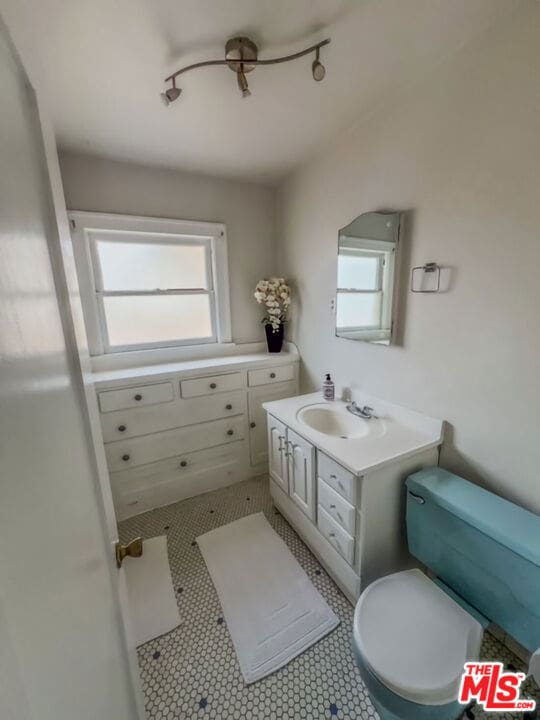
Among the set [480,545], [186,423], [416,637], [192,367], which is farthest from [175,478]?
[480,545]

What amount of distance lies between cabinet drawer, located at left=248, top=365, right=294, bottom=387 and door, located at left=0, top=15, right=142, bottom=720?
1720 millimetres

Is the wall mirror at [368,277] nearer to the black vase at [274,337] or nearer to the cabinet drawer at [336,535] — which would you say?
the black vase at [274,337]

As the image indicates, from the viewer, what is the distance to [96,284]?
2127 millimetres

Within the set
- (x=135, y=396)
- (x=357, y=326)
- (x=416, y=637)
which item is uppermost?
(x=357, y=326)

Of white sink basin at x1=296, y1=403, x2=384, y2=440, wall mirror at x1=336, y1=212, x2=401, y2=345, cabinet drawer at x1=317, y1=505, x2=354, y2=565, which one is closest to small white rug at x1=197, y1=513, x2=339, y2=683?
cabinet drawer at x1=317, y1=505, x2=354, y2=565

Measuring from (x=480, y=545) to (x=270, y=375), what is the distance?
5.40 ft

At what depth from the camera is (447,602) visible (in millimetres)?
1119

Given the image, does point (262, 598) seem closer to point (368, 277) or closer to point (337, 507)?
point (337, 507)

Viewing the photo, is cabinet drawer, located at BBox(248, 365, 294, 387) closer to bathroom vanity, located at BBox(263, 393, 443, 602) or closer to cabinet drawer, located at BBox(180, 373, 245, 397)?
cabinet drawer, located at BBox(180, 373, 245, 397)

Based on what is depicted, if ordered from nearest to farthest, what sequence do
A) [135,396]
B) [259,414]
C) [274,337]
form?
[135,396]
[259,414]
[274,337]

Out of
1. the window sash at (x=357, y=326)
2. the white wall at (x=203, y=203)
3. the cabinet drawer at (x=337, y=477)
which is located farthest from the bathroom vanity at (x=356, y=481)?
the white wall at (x=203, y=203)

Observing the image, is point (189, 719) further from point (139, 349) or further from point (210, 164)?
point (210, 164)

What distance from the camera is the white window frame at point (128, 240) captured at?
6.68ft

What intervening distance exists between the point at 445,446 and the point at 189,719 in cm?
153
